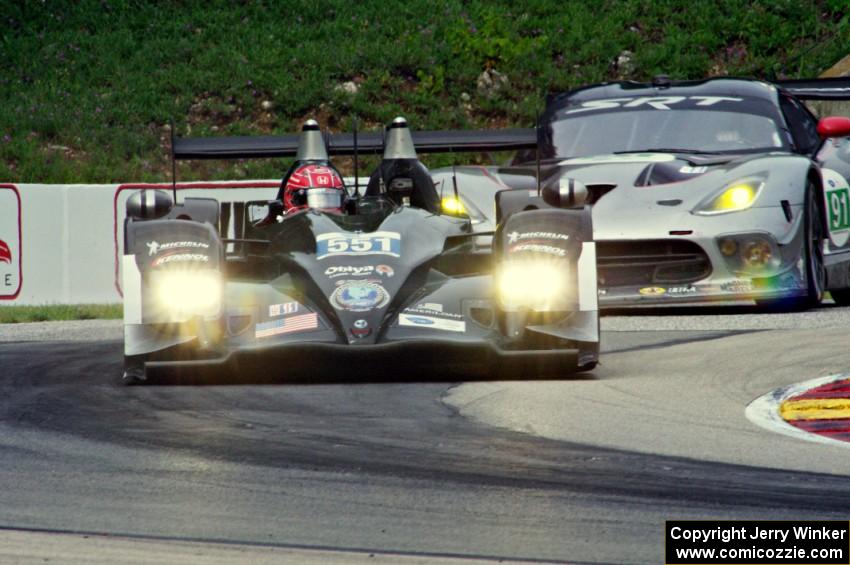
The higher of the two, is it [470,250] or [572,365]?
[470,250]

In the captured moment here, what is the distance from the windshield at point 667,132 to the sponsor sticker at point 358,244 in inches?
149

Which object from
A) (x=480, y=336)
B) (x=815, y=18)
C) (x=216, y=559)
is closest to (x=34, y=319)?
(x=480, y=336)

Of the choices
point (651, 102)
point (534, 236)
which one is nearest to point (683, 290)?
point (651, 102)

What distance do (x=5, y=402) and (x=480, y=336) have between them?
1.96 metres

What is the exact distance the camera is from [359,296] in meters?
7.24

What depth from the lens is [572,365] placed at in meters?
7.36

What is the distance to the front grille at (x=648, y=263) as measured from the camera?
10188 millimetres

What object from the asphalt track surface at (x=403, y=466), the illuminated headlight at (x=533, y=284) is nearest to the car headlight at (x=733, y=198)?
the asphalt track surface at (x=403, y=466)

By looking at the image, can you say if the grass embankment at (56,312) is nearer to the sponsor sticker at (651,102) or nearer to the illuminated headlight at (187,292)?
the sponsor sticker at (651,102)

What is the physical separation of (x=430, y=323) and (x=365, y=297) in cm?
30

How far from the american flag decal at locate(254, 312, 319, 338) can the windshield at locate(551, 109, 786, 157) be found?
4331 millimetres

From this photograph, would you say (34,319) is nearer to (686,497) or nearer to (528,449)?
(528,449)

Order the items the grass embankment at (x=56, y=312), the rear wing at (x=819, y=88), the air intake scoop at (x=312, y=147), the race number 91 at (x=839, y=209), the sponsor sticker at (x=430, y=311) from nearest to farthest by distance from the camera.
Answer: the sponsor sticker at (x=430, y=311)
the air intake scoop at (x=312, y=147)
the race number 91 at (x=839, y=209)
the rear wing at (x=819, y=88)
the grass embankment at (x=56, y=312)

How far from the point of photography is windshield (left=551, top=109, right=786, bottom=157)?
429 inches
